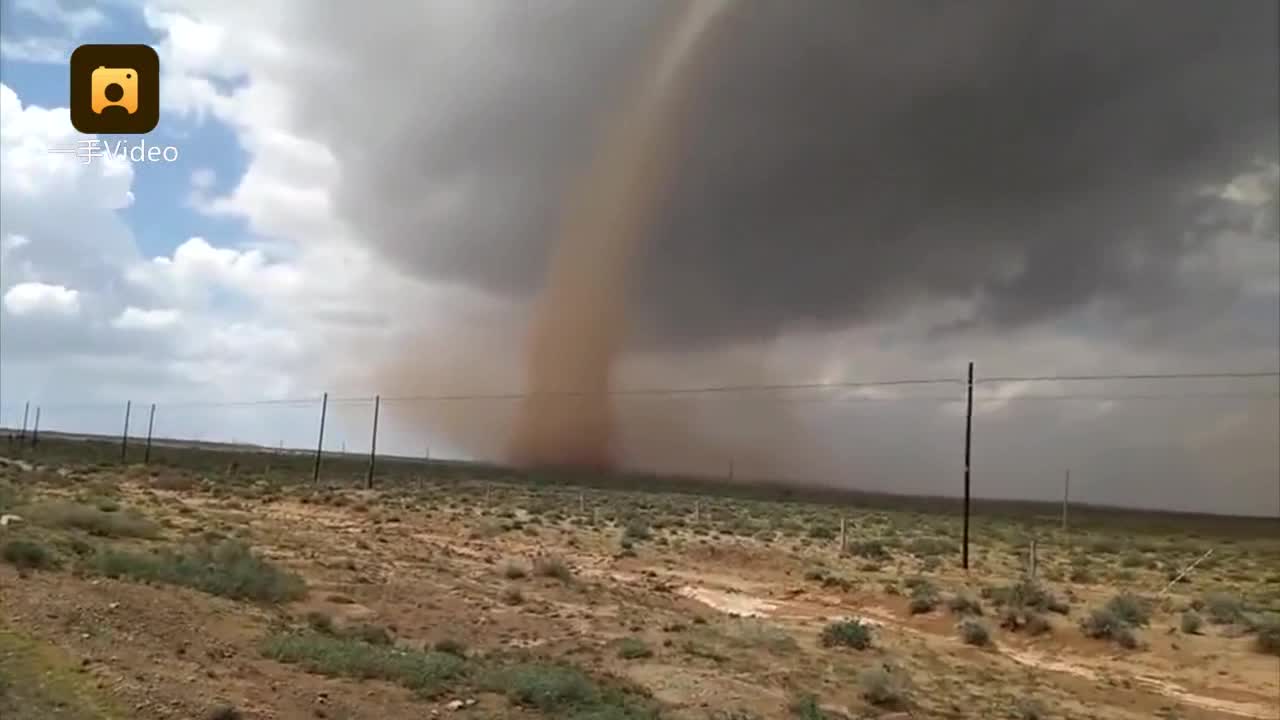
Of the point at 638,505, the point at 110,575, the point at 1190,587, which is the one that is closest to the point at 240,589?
the point at 110,575

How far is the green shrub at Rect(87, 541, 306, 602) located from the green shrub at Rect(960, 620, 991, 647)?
1502 cm

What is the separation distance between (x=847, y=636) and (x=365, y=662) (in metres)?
11.6

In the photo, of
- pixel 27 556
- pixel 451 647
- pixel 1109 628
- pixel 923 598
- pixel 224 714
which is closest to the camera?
pixel 224 714

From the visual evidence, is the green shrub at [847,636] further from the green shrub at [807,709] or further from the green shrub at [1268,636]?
the green shrub at [1268,636]

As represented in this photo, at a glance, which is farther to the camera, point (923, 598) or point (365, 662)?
point (923, 598)

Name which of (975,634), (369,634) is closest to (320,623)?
(369,634)

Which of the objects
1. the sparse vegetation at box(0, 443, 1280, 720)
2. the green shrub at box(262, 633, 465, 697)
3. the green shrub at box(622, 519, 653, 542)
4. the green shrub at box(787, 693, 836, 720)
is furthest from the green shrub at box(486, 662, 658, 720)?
the green shrub at box(622, 519, 653, 542)

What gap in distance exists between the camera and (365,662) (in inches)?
534

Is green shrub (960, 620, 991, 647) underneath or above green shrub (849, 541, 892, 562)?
underneath

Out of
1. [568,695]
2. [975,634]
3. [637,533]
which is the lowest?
[975,634]

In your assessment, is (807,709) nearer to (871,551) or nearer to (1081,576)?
(1081,576)

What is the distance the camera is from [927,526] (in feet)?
218

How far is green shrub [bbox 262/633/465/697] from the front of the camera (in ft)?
43.0

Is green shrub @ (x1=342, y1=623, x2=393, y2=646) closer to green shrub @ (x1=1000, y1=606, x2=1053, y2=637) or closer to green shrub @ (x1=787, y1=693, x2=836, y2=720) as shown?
green shrub @ (x1=787, y1=693, x2=836, y2=720)
